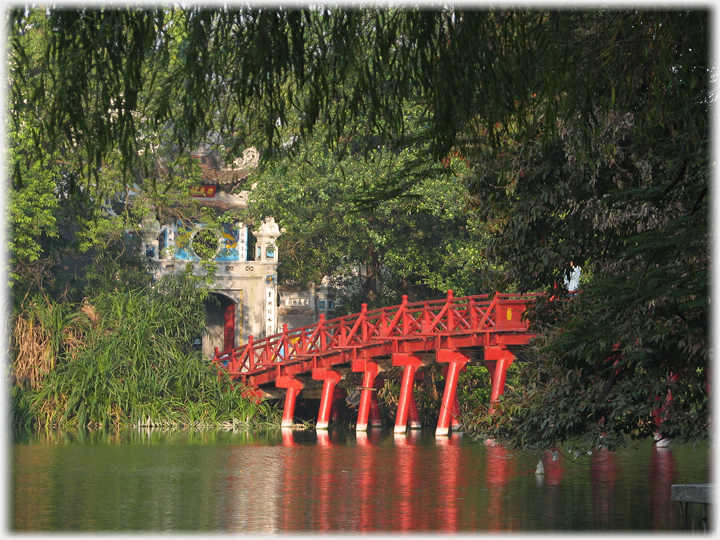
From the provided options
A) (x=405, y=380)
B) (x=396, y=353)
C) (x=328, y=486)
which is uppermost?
(x=396, y=353)

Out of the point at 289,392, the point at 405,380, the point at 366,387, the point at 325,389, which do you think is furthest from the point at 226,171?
the point at 405,380

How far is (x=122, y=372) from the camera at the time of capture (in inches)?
895

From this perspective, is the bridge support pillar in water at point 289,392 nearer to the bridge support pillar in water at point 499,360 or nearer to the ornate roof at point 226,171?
the bridge support pillar in water at point 499,360

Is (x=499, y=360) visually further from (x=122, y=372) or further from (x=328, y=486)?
(x=328, y=486)

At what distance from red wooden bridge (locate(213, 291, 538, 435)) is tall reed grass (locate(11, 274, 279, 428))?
37.8 inches

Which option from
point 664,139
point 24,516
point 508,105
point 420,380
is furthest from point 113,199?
point 508,105

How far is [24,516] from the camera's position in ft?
35.0

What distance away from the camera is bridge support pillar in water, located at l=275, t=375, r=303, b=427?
23734mm

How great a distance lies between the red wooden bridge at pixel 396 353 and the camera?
21.4 meters

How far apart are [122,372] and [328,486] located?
1040 centimetres

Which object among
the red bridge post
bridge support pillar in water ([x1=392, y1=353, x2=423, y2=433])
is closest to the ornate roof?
the red bridge post

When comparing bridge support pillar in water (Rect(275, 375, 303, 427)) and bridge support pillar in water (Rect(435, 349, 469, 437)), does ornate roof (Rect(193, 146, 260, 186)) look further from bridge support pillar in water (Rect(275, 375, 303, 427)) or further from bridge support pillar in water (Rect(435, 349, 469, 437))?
bridge support pillar in water (Rect(435, 349, 469, 437))

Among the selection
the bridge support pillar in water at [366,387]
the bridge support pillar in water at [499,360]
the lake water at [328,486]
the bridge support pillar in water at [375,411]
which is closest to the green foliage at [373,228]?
the bridge support pillar in water at [375,411]

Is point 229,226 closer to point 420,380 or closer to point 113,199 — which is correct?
point 113,199
